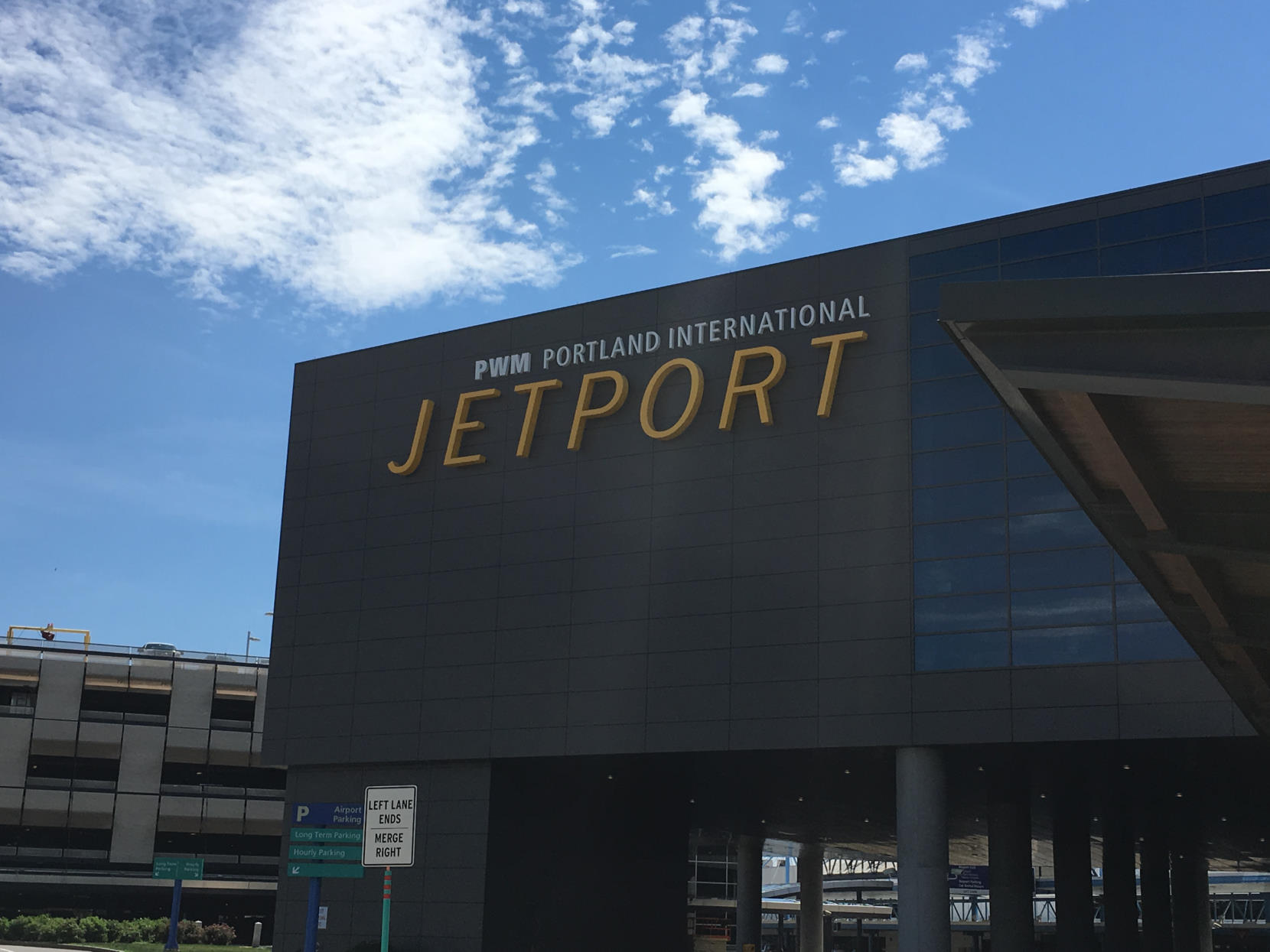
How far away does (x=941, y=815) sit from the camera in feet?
125

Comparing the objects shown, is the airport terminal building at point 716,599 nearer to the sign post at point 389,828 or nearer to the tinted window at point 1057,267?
the tinted window at point 1057,267

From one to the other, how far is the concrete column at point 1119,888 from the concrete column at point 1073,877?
5.58 feet

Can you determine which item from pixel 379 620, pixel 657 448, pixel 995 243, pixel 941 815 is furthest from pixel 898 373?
pixel 379 620

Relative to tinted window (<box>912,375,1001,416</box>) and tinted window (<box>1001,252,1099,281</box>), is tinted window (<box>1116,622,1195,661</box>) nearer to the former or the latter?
tinted window (<box>912,375,1001,416</box>)

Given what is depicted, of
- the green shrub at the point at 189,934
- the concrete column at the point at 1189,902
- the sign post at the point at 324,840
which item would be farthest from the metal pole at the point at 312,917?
the concrete column at the point at 1189,902

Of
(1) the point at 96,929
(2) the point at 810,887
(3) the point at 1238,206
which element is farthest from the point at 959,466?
(1) the point at 96,929

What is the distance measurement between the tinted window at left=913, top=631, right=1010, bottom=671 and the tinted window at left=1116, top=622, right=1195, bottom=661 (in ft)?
10.2

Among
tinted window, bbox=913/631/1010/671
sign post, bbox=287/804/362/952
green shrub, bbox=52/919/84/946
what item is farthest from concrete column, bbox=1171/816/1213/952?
green shrub, bbox=52/919/84/946

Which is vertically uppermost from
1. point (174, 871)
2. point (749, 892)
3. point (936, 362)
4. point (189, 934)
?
point (936, 362)

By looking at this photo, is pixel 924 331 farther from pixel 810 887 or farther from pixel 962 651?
pixel 810 887

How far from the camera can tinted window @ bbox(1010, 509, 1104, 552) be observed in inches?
1447

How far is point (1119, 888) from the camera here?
67.2 metres

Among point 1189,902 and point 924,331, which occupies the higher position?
point 924,331

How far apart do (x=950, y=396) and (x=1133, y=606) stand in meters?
7.96
